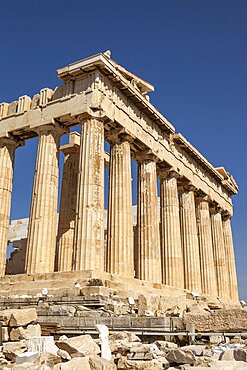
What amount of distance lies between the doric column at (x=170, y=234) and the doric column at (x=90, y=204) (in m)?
8.96

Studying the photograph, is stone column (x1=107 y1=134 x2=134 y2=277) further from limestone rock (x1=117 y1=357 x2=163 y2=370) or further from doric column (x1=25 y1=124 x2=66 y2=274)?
limestone rock (x1=117 y1=357 x2=163 y2=370)

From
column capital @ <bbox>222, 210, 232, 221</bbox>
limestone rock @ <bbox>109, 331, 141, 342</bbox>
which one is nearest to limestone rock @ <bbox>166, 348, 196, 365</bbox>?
limestone rock @ <bbox>109, 331, 141, 342</bbox>

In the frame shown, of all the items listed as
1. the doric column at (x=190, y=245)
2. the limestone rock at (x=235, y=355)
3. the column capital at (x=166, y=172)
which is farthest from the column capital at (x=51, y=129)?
the limestone rock at (x=235, y=355)

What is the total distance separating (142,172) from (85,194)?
7438 mm

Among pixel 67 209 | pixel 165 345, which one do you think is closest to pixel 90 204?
pixel 67 209

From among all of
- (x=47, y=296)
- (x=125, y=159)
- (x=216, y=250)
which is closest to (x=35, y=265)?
(x=47, y=296)

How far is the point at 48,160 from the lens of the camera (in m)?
23.2

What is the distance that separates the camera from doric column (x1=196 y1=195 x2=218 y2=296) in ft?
114

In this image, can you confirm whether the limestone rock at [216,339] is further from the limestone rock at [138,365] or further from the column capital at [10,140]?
the column capital at [10,140]

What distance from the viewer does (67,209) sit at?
26.6 meters

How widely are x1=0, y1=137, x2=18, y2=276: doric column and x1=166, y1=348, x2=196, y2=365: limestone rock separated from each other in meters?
18.7

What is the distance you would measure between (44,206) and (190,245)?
14087mm

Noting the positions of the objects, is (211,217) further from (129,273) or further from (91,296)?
(91,296)

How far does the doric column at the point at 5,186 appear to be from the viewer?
24328 mm
